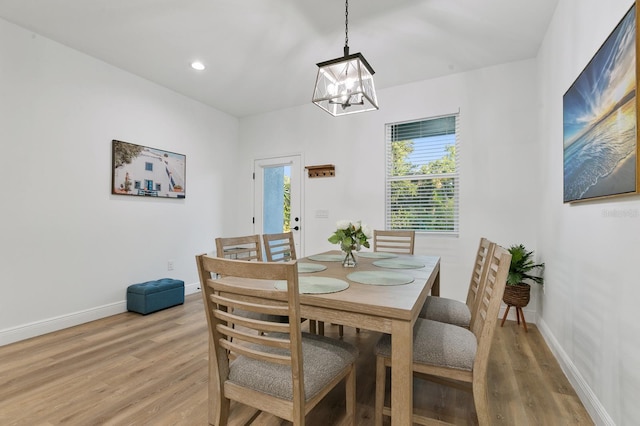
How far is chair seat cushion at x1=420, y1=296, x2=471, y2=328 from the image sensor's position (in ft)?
5.95

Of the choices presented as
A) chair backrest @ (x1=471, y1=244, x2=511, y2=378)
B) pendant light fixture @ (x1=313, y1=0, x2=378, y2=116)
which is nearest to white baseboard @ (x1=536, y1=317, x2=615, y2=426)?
chair backrest @ (x1=471, y1=244, x2=511, y2=378)

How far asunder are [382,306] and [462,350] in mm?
500

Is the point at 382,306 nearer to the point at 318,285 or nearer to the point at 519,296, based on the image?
the point at 318,285

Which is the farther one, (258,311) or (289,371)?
(289,371)

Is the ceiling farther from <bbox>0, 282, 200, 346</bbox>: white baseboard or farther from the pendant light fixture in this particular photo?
<bbox>0, 282, 200, 346</bbox>: white baseboard

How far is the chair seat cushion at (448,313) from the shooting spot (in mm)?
1813

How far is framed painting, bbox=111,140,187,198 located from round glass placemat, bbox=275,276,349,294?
9.41ft

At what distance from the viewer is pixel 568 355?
2.06 m

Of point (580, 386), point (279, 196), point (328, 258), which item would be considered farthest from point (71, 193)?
point (580, 386)

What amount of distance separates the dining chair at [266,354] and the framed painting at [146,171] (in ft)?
9.60

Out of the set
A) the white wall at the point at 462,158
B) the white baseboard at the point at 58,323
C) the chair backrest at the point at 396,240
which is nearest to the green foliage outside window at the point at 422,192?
the white wall at the point at 462,158

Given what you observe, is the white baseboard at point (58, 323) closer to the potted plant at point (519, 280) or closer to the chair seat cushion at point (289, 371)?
the chair seat cushion at point (289, 371)

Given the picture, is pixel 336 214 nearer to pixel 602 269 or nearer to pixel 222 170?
pixel 222 170

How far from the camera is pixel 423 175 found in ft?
12.1
